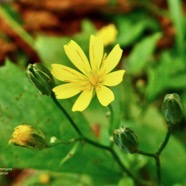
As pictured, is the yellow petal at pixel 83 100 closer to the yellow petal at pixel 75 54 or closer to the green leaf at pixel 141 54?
the yellow petal at pixel 75 54

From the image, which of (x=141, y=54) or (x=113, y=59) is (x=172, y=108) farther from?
(x=141, y=54)

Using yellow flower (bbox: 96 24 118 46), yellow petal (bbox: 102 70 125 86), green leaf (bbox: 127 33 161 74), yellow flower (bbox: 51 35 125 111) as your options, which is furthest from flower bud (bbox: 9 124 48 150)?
yellow flower (bbox: 96 24 118 46)

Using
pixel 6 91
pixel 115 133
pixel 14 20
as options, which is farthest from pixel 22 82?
pixel 14 20

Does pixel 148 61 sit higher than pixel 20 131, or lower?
lower

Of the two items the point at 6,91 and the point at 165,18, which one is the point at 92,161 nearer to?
the point at 6,91

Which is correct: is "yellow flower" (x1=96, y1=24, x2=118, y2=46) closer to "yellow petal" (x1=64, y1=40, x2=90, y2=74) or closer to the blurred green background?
the blurred green background

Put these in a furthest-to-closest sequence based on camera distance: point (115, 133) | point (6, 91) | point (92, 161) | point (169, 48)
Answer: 1. point (169, 48)
2. point (92, 161)
3. point (6, 91)
4. point (115, 133)

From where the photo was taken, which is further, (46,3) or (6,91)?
(46,3)

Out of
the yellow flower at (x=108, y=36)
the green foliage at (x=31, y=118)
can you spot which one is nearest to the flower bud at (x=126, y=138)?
the green foliage at (x=31, y=118)
